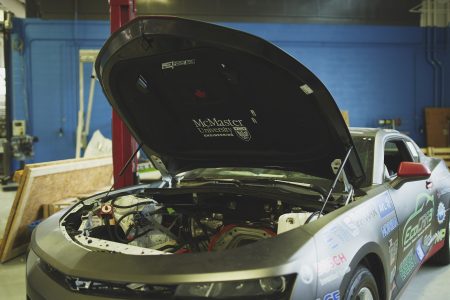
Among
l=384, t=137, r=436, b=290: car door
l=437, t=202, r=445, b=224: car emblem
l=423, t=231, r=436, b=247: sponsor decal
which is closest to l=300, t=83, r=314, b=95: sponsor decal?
l=384, t=137, r=436, b=290: car door

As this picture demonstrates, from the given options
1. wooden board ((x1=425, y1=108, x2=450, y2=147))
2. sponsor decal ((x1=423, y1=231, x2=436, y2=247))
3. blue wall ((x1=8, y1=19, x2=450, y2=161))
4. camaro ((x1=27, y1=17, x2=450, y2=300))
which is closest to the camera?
camaro ((x1=27, y1=17, x2=450, y2=300))

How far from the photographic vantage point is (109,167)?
19.5ft

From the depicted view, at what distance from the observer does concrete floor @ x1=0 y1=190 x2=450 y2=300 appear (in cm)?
293

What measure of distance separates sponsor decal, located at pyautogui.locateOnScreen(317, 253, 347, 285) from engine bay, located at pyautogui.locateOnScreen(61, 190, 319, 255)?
1.54ft

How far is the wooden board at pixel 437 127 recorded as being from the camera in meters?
9.20

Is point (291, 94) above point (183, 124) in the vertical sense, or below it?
above

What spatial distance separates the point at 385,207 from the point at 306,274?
941mm

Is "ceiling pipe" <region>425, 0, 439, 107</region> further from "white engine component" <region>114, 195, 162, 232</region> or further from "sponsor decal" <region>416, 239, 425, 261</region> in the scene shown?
"white engine component" <region>114, 195, 162, 232</region>

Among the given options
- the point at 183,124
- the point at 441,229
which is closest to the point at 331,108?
the point at 183,124

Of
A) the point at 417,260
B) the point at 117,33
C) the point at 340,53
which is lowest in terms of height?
the point at 417,260

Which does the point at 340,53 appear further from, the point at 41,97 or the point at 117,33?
the point at 117,33

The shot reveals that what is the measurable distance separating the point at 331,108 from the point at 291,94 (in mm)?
197

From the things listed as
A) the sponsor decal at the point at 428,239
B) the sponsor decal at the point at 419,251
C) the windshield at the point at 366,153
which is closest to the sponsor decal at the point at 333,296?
→ the windshield at the point at 366,153

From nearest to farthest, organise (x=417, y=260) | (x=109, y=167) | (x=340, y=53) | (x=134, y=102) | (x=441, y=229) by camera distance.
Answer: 1. (x=134, y=102)
2. (x=417, y=260)
3. (x=441, y=229)
4. (x=109, y=167)
5. (x=340, y=53)
